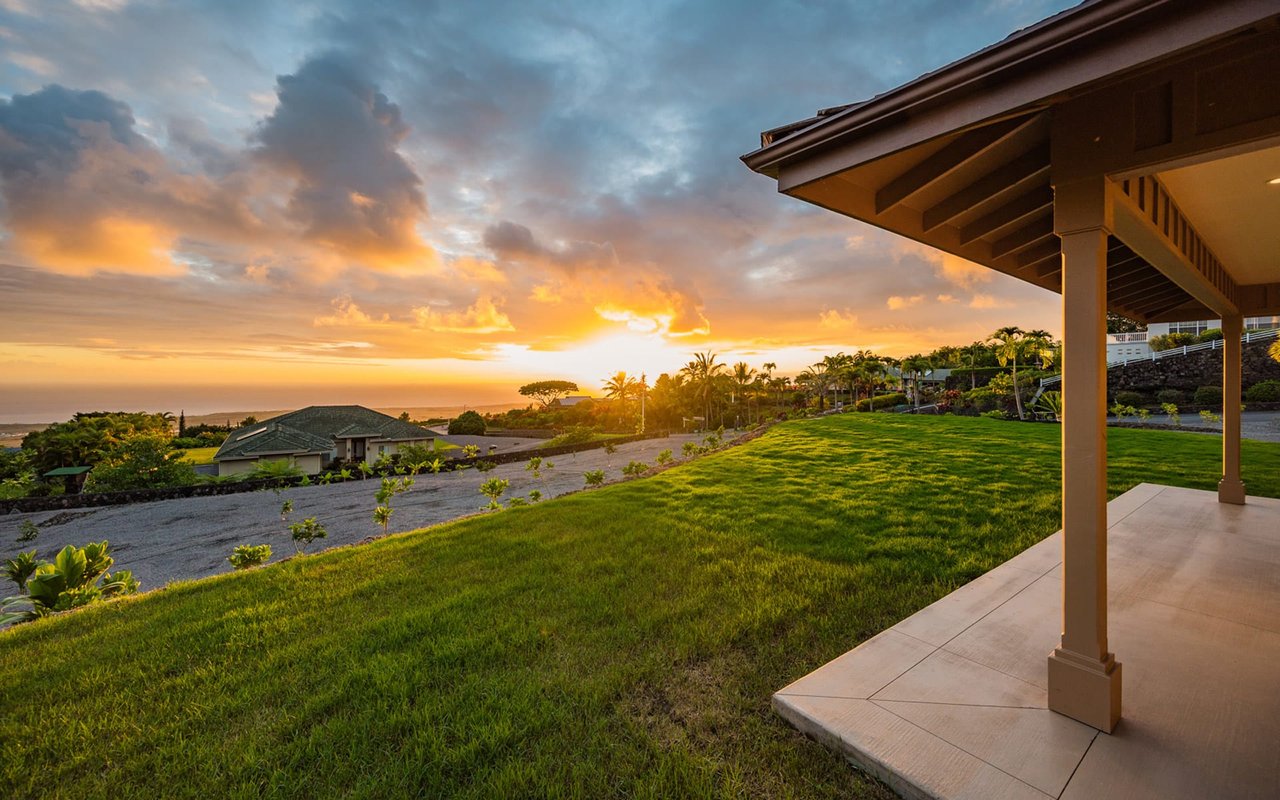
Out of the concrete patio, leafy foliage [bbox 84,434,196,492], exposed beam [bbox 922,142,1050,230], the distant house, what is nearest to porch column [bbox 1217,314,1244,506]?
the concrete patio

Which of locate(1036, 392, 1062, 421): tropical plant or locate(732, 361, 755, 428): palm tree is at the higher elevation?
locate(732, 361, 755, 428): palm tree

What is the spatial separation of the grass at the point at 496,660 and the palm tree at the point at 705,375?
124ft

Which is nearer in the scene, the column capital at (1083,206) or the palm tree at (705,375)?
the column capital at (1083,206)

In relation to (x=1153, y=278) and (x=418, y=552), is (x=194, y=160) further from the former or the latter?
(x=1153, y=278)

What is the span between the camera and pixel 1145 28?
154cm

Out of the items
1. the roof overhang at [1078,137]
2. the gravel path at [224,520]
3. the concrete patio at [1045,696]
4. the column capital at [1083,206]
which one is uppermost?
the roof overhang at [1078,137]

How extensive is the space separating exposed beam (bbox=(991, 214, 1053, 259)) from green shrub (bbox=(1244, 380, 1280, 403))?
33.7 m

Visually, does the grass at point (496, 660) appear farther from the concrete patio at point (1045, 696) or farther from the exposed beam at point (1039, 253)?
the exposed beam at point (1039, 253)

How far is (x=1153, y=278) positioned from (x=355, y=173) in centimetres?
1940

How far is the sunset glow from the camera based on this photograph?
29.0ft

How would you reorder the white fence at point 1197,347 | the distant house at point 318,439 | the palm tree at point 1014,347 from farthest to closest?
the distant house at point 318,439
the white fence at point 1197,347
the palm tree at point 1014,347

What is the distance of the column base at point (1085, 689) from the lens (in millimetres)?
2158

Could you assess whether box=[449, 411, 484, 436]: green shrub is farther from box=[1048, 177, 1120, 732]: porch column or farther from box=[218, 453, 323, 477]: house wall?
box=[1048, 177, 1120, 732]: porch column

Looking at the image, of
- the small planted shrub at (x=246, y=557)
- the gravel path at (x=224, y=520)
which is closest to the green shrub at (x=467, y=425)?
the gravel path at (x=224, y=520)
